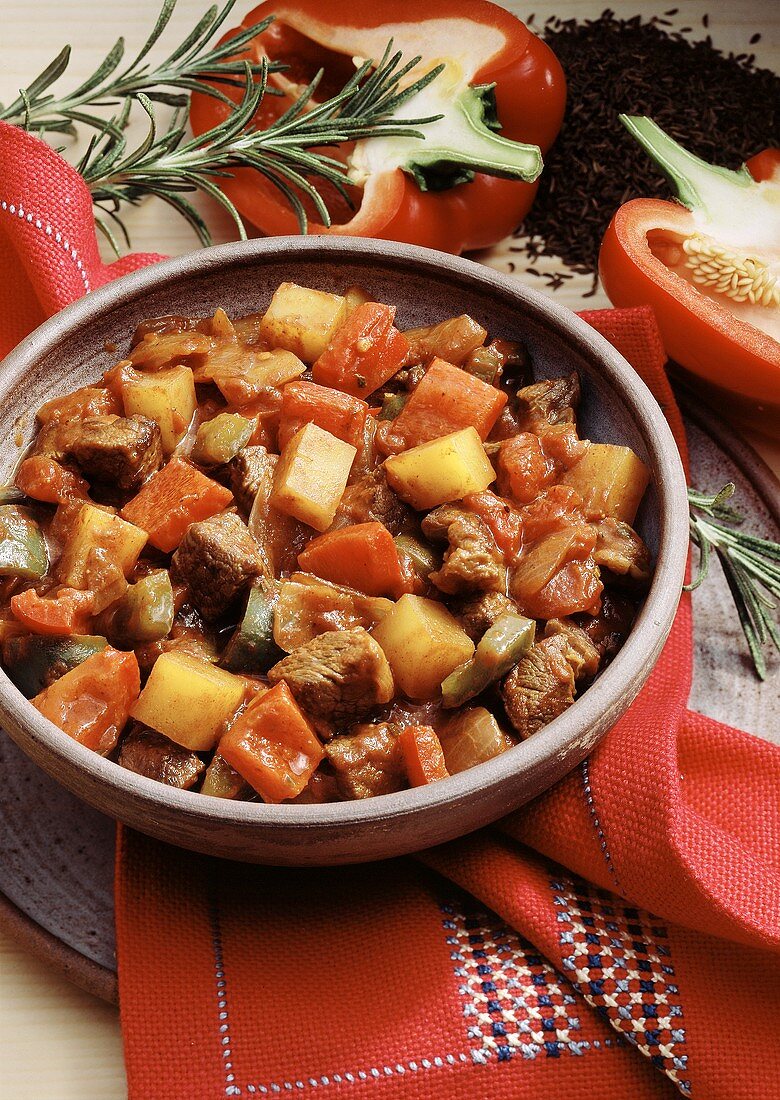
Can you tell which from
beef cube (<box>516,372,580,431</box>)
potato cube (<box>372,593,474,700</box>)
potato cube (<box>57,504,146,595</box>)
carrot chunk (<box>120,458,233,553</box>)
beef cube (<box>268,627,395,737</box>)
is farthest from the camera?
beef cube (<box>516,372,580,431</box>)

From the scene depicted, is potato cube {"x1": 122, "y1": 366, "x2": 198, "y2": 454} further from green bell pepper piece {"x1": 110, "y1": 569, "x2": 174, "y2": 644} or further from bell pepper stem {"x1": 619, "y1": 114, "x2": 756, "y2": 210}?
bell pepper stem {"x1": 619, "y1": 114, "x2": 756, "y2": 210}

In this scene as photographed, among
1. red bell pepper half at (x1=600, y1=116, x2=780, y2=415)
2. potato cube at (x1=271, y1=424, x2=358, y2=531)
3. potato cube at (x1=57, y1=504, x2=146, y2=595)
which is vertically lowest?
potato cube at (x1=57, y1=504, x2=146, y2=595)

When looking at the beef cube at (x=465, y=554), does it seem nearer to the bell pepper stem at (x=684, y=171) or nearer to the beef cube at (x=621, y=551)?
the beef cube at (x=621, y=551)

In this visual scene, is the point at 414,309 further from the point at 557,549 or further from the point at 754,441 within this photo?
the point at 754,441

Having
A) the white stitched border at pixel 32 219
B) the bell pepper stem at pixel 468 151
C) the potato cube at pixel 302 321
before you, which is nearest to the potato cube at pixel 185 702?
the potato cube at pixel 302 321

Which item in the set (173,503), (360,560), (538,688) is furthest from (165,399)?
(538,688)

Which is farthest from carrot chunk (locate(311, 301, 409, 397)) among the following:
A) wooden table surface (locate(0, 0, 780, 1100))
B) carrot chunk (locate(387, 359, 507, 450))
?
wooden table surface (locate(0, 0, 780, 1100))
